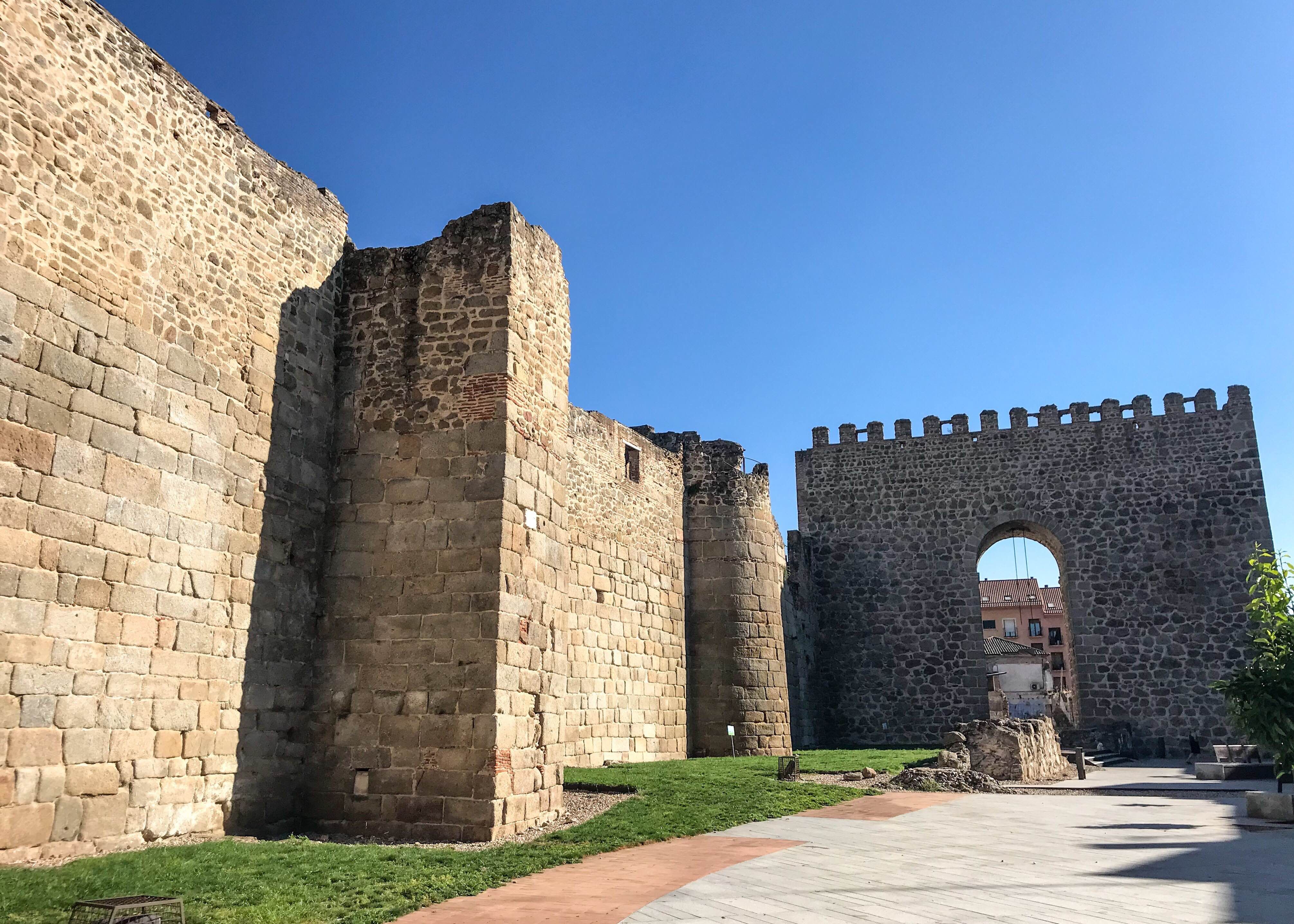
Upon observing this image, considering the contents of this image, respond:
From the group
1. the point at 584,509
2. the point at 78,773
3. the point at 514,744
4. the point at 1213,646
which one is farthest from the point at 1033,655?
the point at 78,773

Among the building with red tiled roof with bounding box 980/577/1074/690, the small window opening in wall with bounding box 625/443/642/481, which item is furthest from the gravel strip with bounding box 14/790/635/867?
the building with red tiled roof with bounding box 980/577/1074/690

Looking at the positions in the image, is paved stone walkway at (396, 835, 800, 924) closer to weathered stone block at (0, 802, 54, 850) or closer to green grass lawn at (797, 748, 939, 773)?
weathered stone block at (0, 802, 54, 850)

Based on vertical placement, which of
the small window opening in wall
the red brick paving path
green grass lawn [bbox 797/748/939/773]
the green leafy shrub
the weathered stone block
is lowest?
the red brick paving path

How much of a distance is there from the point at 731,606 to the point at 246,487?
11.5 m

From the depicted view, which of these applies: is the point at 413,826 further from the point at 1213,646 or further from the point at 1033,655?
the point at 1033,655

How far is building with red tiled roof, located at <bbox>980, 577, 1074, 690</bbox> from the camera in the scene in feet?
199

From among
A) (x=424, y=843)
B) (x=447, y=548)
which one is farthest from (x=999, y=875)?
(x=447, y=548)

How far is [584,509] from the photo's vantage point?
15.7m

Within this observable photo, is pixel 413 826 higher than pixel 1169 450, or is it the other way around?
pixel 1169 450

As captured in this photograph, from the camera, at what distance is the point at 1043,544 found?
89.4 ft

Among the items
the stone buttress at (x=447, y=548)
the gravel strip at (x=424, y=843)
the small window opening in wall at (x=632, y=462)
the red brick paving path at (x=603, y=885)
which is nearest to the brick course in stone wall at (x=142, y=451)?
the gravel strip at (x=424, y=843)

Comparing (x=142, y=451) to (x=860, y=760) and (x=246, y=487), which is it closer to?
(x=246, y=487)

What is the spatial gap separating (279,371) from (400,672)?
3.12m

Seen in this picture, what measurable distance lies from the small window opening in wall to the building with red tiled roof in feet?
158
